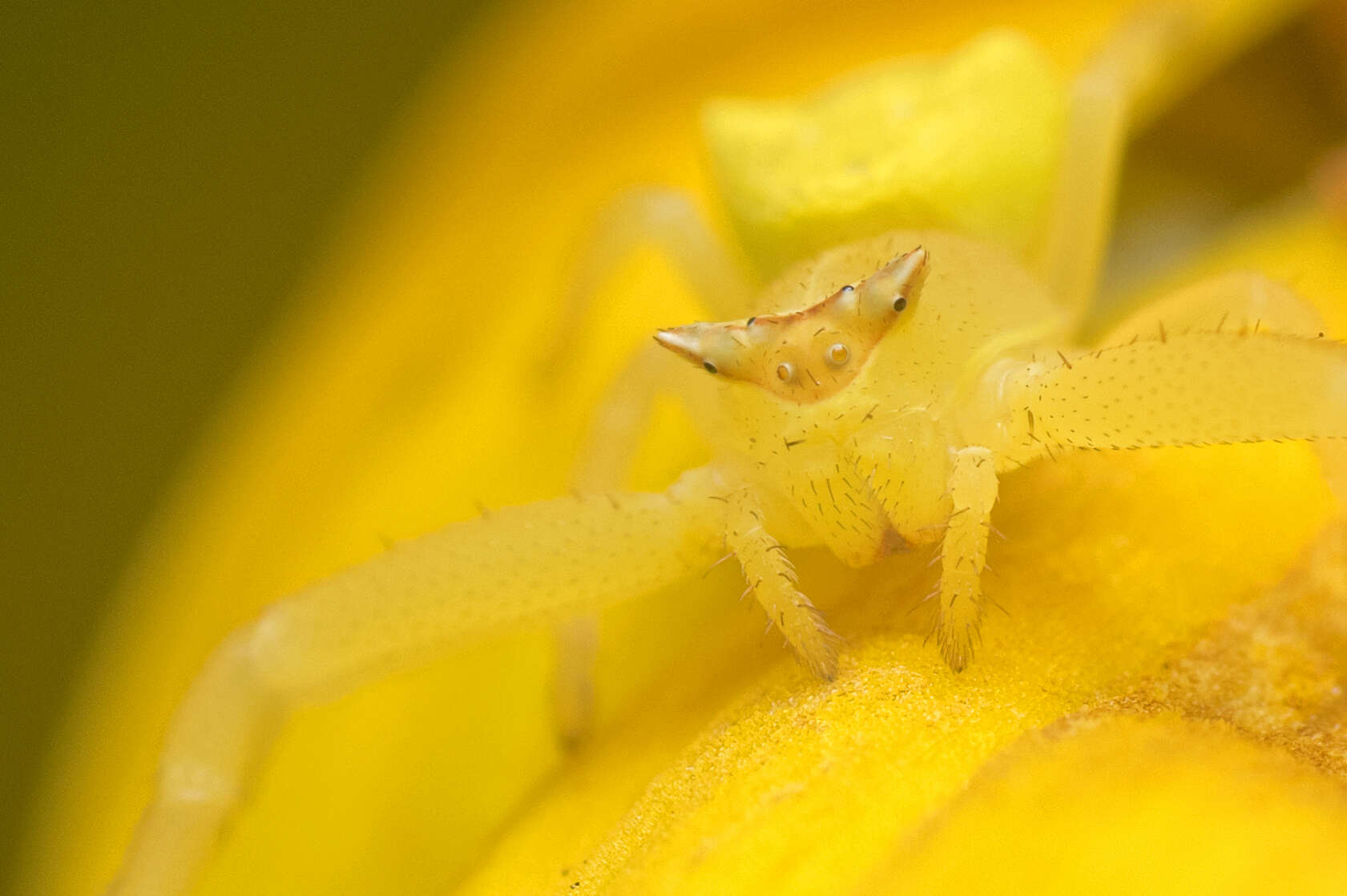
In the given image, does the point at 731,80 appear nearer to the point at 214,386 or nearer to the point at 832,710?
the point at 214,386

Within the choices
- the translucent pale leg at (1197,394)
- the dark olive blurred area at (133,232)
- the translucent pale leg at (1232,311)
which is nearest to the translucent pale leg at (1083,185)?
the translucent pale leg at (1232,311)

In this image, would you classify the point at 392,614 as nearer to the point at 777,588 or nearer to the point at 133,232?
the point at 777,588

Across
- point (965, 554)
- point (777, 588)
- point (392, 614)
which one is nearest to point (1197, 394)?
point (965, 554)

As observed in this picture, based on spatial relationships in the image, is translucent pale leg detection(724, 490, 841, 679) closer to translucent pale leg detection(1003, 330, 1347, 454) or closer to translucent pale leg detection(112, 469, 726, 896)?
translucent pale leg detection(112, 469, 726, 896)

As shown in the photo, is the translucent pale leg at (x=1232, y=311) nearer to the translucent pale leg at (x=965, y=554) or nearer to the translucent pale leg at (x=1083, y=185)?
the translucent pale leg at (x=965, y=554)

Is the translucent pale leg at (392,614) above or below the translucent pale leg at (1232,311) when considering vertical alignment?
below

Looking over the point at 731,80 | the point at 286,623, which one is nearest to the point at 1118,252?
the point at 731,80

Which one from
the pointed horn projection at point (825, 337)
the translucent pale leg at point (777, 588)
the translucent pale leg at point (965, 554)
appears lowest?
the translucent pale leg at point (777, 588)
